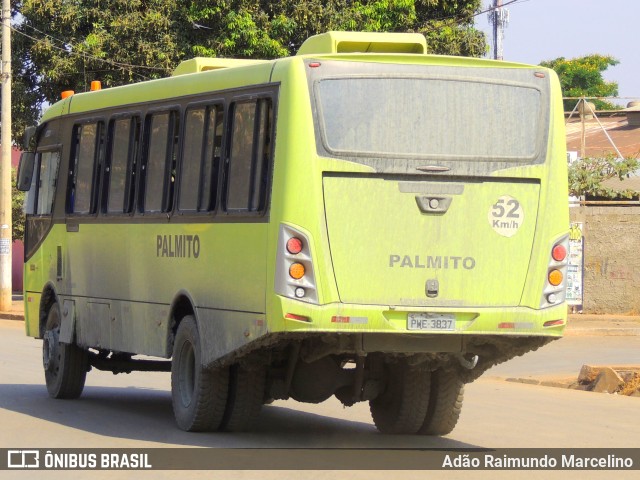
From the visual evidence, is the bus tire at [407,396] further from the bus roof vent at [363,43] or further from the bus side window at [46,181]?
the bus side window at [46,181]

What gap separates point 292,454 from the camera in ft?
36.9

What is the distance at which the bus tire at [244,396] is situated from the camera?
12.2 meters

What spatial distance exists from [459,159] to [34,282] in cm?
711

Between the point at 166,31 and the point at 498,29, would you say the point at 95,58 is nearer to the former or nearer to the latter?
the point at 166,31

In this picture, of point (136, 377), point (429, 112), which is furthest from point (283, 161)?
point (136, 377)

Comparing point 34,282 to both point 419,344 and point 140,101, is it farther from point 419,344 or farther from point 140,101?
point 419,344

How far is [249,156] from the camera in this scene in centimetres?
1174

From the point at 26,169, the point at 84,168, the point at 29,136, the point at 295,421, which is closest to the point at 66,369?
the point at 84,168

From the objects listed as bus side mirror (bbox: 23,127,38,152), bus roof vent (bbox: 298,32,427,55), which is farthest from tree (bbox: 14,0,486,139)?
bus roof vent (bbox: 298,32,427,55)

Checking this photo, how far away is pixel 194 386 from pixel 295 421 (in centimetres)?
195

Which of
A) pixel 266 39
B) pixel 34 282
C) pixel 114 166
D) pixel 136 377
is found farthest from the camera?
pixel 266 39

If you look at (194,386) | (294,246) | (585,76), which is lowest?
(194,386)

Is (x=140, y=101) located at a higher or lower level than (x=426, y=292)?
higher

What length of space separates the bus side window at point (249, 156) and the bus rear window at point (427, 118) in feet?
2.16
